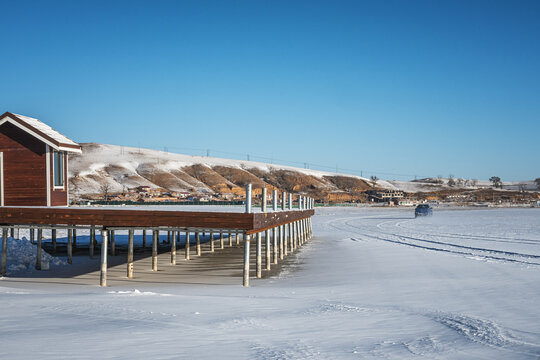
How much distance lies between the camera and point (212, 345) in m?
7.82

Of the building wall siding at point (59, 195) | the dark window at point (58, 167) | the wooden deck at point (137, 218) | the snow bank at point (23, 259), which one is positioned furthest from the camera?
the snow bank at point (23, 259)

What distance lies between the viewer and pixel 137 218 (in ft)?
54.1

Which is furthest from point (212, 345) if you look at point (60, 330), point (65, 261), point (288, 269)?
point (65, 261)

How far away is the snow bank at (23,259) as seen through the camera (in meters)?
21.2

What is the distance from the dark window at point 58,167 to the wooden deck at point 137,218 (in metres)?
2.38

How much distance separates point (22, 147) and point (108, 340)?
1392 centimetres

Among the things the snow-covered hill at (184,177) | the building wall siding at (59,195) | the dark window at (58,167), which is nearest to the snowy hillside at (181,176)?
the snow-covered hill at (184,177)

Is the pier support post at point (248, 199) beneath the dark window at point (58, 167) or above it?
beneath

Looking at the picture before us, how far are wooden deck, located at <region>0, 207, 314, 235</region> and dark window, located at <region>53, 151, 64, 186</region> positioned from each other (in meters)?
2.38

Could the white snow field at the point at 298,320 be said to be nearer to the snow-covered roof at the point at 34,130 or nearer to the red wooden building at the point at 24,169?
the red wooden building at the point at 24,169

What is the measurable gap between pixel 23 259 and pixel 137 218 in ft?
29.0

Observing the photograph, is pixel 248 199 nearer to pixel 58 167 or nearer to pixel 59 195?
pixel 59 195

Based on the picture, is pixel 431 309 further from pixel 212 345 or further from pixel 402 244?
pixel 402 244

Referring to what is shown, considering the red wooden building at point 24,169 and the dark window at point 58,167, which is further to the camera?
the dark window at point 58,167
